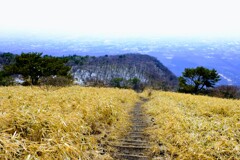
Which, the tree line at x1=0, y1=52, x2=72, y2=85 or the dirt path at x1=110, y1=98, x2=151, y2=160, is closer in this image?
the dirt path at x1=110, y1=98, x2=151, y2=160

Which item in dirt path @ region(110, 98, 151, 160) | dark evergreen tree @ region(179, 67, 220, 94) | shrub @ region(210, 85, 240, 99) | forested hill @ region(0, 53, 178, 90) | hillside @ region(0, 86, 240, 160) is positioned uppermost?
hillside @ region(0, 86, 240, 160)

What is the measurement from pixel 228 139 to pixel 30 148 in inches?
A: 174

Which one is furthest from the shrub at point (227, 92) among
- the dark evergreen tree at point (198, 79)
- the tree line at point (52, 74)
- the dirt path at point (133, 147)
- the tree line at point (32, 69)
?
the dirt path at point (133, 147)

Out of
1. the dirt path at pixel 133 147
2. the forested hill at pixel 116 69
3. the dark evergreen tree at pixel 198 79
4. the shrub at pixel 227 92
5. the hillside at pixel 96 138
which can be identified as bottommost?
the forested hill at pixel 116 69

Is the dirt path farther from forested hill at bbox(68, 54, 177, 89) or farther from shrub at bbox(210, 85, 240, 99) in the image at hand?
forested hill at bbox(68, 54, 177, 89)

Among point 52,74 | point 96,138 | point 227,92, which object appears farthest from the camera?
point 227,92

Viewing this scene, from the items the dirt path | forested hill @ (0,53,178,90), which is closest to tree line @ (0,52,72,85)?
the dirt path

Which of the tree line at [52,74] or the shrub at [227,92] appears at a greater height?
the tree line at [52,74]

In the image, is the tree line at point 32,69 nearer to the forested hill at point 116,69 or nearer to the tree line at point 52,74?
the tree line at point 52,74

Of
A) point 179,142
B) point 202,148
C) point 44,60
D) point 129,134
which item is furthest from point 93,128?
point 44,60

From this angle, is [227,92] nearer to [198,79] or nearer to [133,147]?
[198,79]

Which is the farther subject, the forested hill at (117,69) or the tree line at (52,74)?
the forested hill at (117,69)

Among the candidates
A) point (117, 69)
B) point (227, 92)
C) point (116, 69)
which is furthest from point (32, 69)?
point (117, 69)

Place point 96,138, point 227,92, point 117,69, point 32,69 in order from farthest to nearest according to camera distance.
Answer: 1. point 117,69
2. point 227,92
3. point 32,69
4. point 96,138
